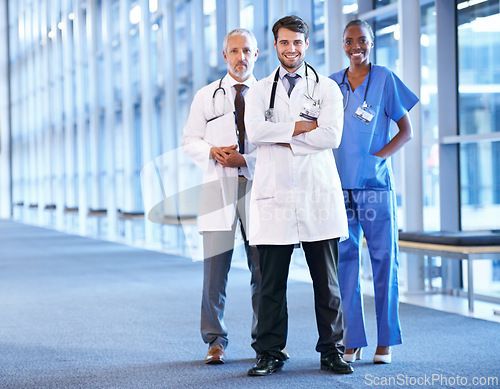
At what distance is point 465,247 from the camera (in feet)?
16.5

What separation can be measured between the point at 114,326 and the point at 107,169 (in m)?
11.8

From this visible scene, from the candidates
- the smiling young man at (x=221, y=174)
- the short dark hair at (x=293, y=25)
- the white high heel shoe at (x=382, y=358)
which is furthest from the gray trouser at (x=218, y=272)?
the short dark hair at (x=293, y=25)

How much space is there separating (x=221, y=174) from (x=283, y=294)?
2.10 ft

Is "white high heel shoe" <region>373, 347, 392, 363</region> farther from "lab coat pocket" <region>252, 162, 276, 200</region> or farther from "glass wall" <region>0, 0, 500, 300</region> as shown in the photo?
"glass wall" <region>0, 0, 500, 300</region>

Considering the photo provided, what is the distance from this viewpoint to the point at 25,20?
26000 mm

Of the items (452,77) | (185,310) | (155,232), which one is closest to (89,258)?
(155,232)

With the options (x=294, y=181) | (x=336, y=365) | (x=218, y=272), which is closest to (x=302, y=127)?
(x=294, y=181)

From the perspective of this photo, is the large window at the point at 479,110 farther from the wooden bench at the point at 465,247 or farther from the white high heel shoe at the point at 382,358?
the white high heel shoe at the point at 382,358

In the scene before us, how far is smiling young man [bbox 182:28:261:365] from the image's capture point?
345cm

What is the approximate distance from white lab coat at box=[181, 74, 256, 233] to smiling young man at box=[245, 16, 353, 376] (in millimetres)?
314

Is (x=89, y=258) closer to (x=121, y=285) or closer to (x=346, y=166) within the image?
(x=121, y=285)

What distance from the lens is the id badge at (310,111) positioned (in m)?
3.14

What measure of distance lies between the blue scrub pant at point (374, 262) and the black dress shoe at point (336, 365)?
0.25m

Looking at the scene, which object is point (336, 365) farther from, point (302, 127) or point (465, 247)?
point (465, 247)
